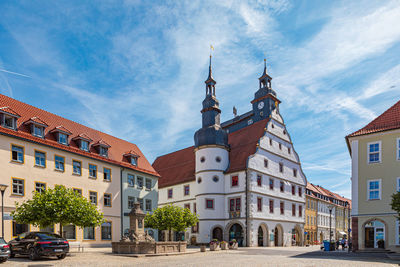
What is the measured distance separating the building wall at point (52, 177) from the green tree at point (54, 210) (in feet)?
14.7

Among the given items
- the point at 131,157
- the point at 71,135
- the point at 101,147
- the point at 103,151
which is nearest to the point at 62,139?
the point at 71,135

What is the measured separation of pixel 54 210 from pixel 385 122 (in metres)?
25.5

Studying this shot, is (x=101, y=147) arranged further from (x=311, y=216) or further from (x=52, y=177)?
(x=311, y=216)

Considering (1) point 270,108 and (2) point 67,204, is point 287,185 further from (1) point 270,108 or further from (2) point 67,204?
(2) point 67,204

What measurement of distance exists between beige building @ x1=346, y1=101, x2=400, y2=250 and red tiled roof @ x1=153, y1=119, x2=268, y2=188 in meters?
16.3

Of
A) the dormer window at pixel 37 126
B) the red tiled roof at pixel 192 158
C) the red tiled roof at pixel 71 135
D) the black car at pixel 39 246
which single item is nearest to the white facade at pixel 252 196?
the red tiled roof at pixel 192 158

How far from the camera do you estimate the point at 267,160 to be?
44.8 m

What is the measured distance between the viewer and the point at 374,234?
26031 mm

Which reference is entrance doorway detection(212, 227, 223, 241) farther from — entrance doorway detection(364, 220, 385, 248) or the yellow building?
the yellow building

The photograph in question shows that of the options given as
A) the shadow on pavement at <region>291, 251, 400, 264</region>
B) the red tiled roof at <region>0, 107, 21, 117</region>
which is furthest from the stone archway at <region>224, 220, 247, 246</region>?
the red tiled roof at <region>0, 107, 21, 117</region>

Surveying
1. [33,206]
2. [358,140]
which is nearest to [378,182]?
[358,140]

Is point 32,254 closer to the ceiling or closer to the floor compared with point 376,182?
closer to the floor

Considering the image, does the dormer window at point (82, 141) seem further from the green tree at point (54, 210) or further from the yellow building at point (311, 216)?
the yellow building at point (311, 216)

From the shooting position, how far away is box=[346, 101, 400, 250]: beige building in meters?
25.5
